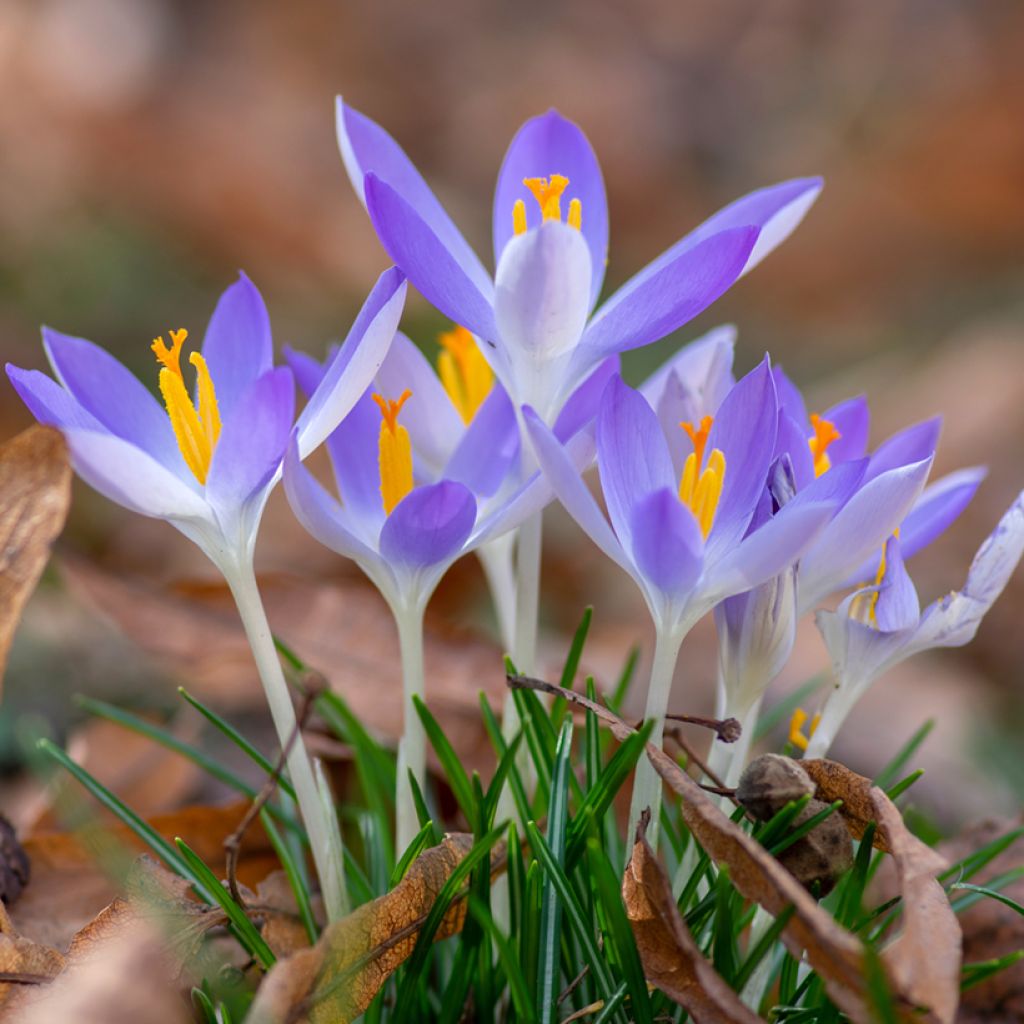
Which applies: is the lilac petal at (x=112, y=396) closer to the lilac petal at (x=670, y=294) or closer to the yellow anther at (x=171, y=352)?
the yellow anther at (x=171, y=352)

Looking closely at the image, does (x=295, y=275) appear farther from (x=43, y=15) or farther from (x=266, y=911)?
(x=266, y=911)

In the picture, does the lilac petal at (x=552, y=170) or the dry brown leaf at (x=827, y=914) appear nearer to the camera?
the dry brown leaf at (x=827, y=914)

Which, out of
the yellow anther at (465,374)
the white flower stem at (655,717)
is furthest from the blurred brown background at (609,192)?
the white flower stem at (655,717)

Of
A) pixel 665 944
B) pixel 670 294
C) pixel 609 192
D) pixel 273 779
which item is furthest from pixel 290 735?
pixel 609 192

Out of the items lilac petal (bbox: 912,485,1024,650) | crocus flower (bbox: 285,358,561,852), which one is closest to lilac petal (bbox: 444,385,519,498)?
crocus flower (bbox: 285,358,561,852)

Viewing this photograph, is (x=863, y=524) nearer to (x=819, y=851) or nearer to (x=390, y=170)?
(x=819, y=851)

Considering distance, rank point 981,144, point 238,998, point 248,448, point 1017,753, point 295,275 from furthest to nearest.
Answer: point 981,144, point 295,275, point 1017,753, point 238,998, point 248,448

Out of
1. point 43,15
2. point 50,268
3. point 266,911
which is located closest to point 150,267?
point 50,268

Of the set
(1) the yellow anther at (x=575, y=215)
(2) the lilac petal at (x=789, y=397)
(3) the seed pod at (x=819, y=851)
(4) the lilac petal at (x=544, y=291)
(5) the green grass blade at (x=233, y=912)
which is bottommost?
(5) the green grass blade at (x=233, y=912)
